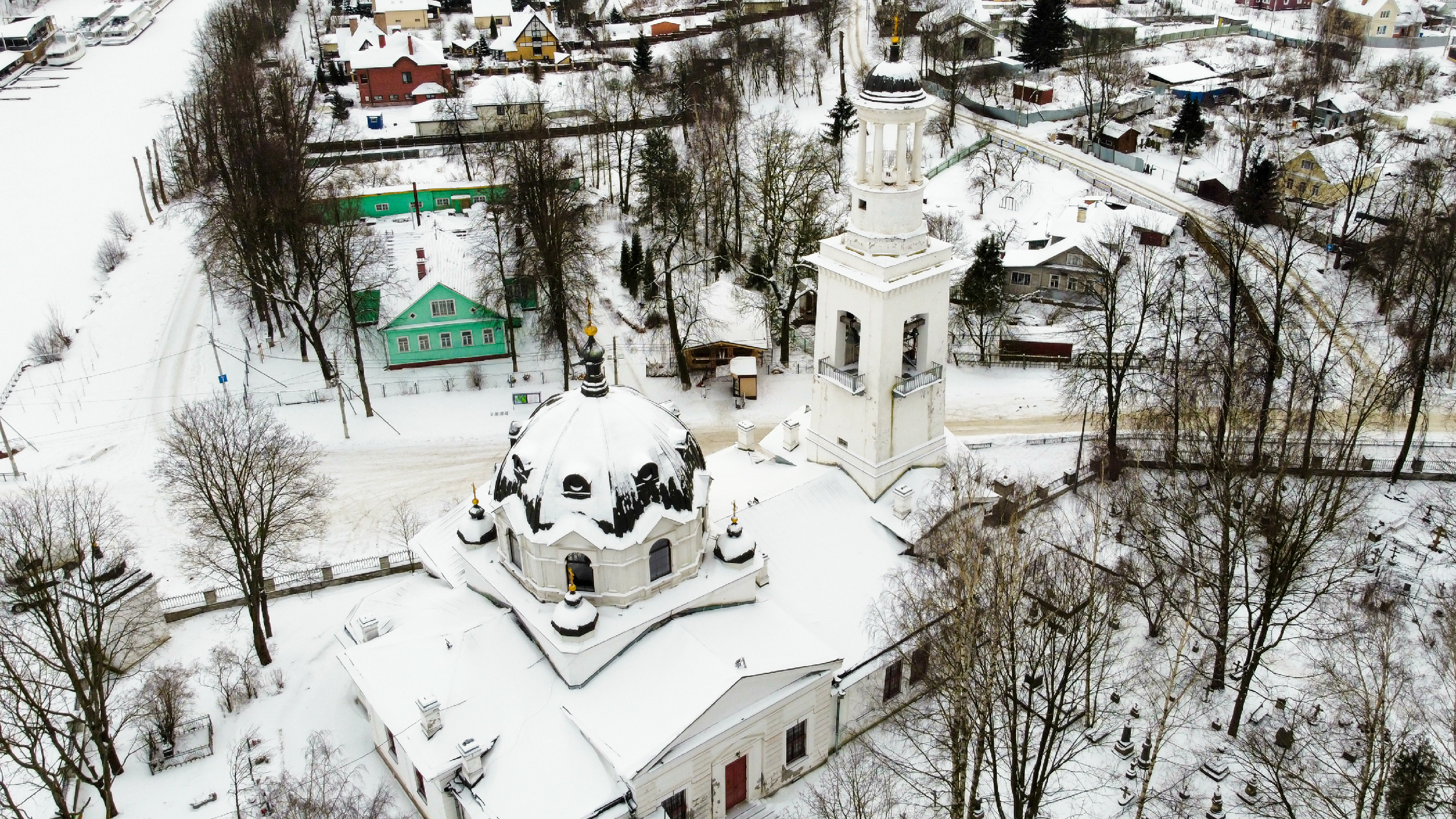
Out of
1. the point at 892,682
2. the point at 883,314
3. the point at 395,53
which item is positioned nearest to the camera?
the point at 892,682

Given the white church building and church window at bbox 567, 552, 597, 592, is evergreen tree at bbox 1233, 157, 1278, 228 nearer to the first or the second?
the white church building

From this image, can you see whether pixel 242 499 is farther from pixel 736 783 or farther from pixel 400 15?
pixel 400 15

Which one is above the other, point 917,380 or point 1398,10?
point 1398,10

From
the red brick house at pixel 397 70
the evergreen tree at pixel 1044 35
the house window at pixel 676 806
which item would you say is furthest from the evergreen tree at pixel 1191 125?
the house window at pixel 676 806

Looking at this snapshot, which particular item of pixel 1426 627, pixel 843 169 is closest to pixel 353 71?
pixel 843 169

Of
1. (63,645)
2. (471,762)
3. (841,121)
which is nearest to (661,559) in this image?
(471,762)

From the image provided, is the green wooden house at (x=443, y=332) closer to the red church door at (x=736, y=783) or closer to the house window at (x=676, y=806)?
the red church door at (x=736, y=783)
